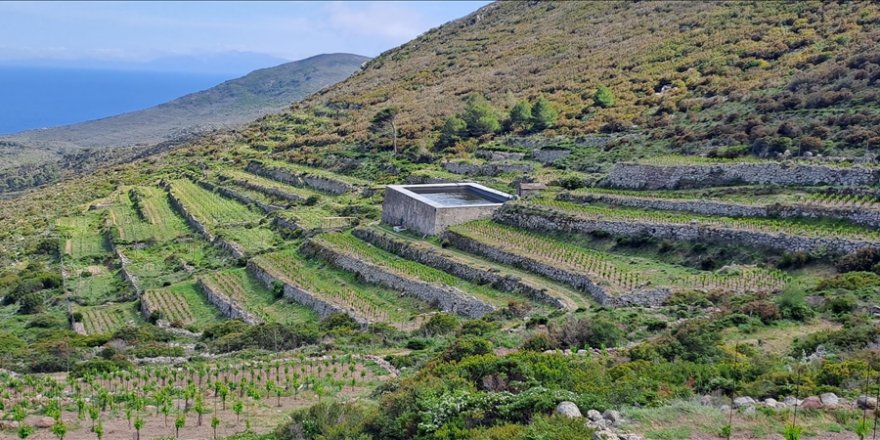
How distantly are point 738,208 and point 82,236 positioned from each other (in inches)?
1810

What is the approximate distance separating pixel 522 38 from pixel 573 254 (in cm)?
8376

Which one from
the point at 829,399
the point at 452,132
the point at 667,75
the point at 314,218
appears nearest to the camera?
the point at 829,399

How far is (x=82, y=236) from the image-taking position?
189ft

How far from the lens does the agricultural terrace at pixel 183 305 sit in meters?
34.7

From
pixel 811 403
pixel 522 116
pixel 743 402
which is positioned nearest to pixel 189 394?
pixel 743 402

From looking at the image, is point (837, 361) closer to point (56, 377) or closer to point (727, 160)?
point (56, 377)

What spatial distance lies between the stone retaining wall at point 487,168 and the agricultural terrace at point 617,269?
46.9 ft

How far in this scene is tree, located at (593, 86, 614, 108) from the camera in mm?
59594

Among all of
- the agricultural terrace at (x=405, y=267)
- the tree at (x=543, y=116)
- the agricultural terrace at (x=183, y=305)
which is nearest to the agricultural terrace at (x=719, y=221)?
the agricultural terrace at (x=405, y=267)

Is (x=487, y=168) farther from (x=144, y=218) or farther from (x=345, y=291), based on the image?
(x=144, y=218)

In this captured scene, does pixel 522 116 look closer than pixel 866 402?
No

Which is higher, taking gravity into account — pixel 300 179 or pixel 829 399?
pixel 829 399

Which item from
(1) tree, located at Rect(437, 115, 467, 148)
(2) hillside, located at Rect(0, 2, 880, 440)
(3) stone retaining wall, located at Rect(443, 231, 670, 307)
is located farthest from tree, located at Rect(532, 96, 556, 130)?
(3) stone retaining wall, located at Rect(443, 231, 670, 307)

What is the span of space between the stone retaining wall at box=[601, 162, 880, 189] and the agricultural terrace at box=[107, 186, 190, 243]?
1208 inches
